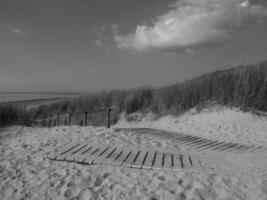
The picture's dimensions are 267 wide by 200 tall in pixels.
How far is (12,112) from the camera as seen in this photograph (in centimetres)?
756

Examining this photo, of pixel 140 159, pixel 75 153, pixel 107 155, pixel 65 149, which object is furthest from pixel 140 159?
pixel 65 149

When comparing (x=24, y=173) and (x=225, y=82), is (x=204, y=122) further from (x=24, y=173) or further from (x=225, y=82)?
(x=24, y=173)

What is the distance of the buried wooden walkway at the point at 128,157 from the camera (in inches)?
129

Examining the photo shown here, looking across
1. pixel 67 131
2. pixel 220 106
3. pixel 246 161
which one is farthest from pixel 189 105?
pixel 67 131

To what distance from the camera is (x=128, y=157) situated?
3.57 m

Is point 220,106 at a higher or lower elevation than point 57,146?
higher

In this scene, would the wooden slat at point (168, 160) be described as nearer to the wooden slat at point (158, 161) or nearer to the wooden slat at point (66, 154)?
the wooden slat at point (158, 161)

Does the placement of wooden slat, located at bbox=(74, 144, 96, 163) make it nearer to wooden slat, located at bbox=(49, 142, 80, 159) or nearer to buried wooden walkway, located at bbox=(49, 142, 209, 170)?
buried wooden walkway, located at bbox=(49, 142, 209, 170)

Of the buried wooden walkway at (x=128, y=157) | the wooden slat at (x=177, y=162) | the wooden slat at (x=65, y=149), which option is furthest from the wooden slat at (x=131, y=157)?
the wooden slat at (x=65, y=149)

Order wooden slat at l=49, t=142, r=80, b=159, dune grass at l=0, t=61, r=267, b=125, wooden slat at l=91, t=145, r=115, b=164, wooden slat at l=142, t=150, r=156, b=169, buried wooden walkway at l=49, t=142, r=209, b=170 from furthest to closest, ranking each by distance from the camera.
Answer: dune grass at l=0, t=61, r=267, b=125, wooden slat at l=49, t=142, r=80, b=159, wooden slat at l=91, t=145, r=115, b=164, buried wooden walkway at l=49, t=142, r=209, b=170, wooden slat at l=142, t=150, r=156, b=169

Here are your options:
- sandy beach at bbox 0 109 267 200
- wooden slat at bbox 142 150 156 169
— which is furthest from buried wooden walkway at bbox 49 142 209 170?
sandy beach at bbox 0 109 267 200

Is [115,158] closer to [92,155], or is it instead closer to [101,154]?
A: [101,154]

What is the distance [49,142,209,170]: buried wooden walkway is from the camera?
10.7 feet

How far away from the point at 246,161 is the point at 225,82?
18.2ft
